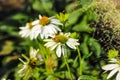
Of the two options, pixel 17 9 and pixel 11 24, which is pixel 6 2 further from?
pixel 11 24

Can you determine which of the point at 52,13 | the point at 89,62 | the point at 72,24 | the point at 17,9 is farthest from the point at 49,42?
the point at 17,9

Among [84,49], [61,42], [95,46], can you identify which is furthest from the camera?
[84,49]

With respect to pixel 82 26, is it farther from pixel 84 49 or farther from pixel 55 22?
pixel 55 22

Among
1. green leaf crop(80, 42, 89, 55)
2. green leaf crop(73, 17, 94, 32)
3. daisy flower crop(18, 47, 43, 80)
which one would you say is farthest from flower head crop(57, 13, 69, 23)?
green leaf crop(73, 17, 94, 32)

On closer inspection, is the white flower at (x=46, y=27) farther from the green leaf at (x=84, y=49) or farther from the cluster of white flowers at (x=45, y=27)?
the green leaf at (x=84, y=49)

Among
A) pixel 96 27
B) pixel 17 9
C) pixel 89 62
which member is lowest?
Answer: pixel 89 62

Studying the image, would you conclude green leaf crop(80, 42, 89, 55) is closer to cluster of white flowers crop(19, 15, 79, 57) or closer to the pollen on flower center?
cluster of white flowers crop(19, 15, 79, 57)

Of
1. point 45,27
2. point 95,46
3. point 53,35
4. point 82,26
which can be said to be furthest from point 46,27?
point 82,26

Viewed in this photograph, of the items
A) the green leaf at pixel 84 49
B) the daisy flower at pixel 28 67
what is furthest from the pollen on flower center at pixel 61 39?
the green leaf at pixel 84 49
